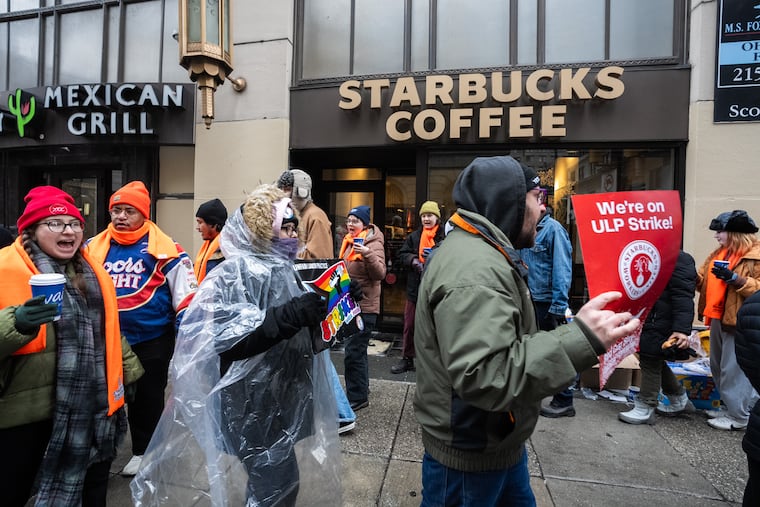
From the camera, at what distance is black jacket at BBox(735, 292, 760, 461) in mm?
1955

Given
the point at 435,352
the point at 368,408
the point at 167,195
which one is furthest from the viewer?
the point at 167,195

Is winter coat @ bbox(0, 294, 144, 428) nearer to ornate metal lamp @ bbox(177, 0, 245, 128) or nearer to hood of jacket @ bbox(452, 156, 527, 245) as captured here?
hood of jacket @ bbox(452, 156, 527, 245)

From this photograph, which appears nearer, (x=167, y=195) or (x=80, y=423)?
(x=80, y=423)

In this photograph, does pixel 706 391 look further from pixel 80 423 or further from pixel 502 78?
pixel 80 423

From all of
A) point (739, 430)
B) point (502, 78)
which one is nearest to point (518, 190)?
point (739, 430)

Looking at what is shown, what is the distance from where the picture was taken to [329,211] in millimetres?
7453

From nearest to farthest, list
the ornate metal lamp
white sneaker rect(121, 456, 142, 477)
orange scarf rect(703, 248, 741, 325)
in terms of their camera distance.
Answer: white sneaker rect(121, 456, 142, 477) < orange scarf rect(703, 248, 741, 325) < the ornate metal lamp

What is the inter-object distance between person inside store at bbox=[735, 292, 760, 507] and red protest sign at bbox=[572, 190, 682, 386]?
0.75 metres

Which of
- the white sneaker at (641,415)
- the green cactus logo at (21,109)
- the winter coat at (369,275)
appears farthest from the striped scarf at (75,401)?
Result: the green cactus logo at (21,109)

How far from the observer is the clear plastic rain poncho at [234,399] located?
2.07m

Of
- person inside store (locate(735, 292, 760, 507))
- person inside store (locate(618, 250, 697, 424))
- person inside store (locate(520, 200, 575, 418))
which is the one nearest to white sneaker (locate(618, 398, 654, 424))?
person inside store (locate(618, 250, 697, 424))

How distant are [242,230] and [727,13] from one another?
6518 millimetres

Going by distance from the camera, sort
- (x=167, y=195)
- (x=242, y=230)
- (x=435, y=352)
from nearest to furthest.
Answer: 1. (x=435, y=352)
2. (x=242, y=230)
3. (x=167, y=195)

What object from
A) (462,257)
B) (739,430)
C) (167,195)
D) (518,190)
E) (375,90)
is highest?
(375,90)
